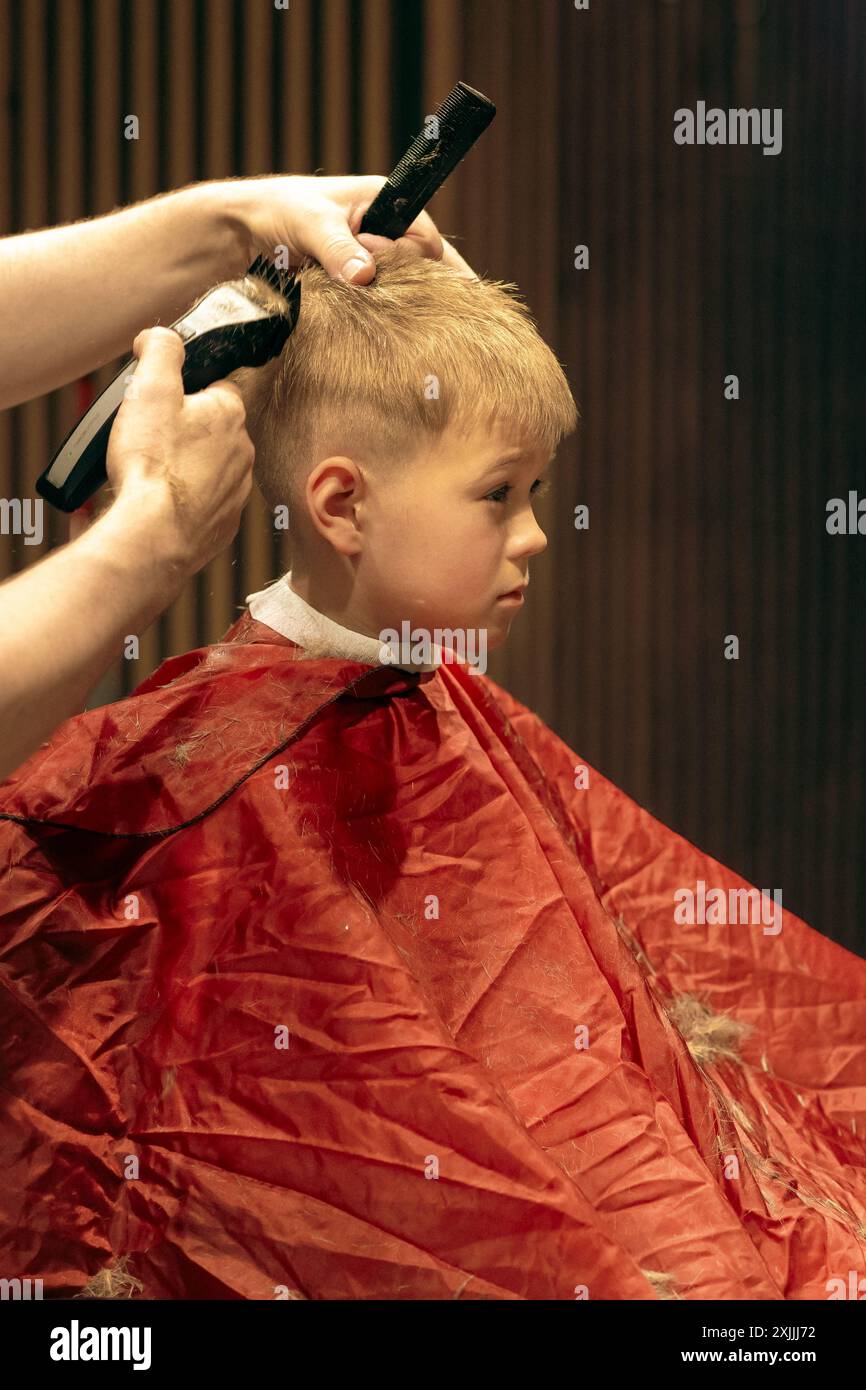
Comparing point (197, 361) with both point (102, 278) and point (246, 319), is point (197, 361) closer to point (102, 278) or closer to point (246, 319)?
point (246, 319)

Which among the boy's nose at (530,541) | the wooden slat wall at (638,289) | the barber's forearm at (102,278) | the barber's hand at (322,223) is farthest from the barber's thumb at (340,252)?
the wooden slat wall at (638,289)

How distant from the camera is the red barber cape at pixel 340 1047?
0.84 meters

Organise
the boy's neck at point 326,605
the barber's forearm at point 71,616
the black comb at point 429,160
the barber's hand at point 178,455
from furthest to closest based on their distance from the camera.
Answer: the boy's neck at point 326,605 → the black comb at point 429,160 → the barber's hand at point 178,455 → the barber's forearm at point 71,616

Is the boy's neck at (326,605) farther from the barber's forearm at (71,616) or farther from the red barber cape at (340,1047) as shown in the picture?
the barber's forearm at (71,616)

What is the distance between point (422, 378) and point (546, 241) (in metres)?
1.18

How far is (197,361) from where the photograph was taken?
974 millimetres

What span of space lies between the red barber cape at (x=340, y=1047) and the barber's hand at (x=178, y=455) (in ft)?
0.61

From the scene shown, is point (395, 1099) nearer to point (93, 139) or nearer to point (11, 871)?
point (11, 871)

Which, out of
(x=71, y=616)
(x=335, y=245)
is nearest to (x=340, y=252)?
(x=335, y=245)

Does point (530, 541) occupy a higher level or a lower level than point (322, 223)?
lower

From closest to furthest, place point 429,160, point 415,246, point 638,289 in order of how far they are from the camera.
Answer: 1. point 429,160
2. point 415,246
3. point 638,289

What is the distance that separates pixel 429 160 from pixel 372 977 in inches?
26.5

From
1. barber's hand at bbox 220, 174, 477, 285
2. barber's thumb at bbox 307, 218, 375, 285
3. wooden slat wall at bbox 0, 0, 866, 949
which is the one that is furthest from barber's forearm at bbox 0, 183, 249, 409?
wooden slat wall at bbox 0, 0, 866, 949

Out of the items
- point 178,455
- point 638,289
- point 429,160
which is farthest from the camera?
point 638,289
